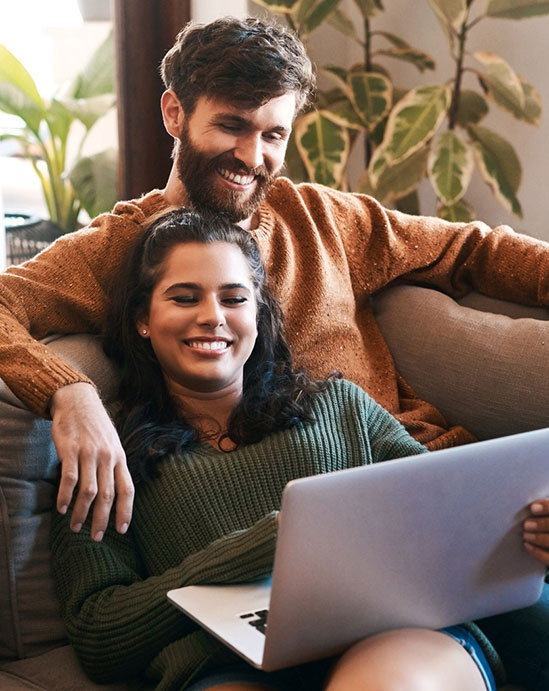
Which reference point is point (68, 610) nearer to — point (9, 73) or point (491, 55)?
point (491, 55)

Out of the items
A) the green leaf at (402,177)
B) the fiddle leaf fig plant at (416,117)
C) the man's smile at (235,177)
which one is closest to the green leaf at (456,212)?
the fiddle leaf fig plant at (416,117)

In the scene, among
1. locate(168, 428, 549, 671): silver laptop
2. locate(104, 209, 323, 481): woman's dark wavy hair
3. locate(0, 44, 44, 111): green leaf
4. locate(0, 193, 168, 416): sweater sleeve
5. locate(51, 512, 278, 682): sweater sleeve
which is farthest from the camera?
locate(0, 44, 44, 111): green leaf

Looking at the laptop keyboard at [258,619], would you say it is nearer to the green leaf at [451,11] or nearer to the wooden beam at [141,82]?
the green leaf at [451,11]

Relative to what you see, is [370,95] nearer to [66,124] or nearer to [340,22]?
[340,22]

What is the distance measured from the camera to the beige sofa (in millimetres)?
1295

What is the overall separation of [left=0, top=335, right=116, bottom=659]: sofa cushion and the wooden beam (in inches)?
70.0

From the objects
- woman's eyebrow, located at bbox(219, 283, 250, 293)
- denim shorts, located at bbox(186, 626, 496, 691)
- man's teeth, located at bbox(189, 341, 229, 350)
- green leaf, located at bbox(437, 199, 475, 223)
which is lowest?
denim shorts, located at bbox(186, 626, 496, 691)

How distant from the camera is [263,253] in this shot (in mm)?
1746

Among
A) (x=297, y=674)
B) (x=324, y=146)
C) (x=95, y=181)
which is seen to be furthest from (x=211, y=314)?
(x=95, y=181)

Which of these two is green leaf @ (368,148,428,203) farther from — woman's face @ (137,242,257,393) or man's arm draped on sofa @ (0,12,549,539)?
woman's face @ (137,242,257,393)

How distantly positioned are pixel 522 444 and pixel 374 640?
27 centimetres

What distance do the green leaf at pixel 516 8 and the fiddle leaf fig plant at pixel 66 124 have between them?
1.27m

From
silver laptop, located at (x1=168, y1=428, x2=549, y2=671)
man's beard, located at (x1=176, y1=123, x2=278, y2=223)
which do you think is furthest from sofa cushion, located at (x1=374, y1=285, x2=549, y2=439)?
silver laptop, located at (x1=168, y1=428, x2=549, y2=671)

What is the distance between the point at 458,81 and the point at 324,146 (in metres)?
0.41
